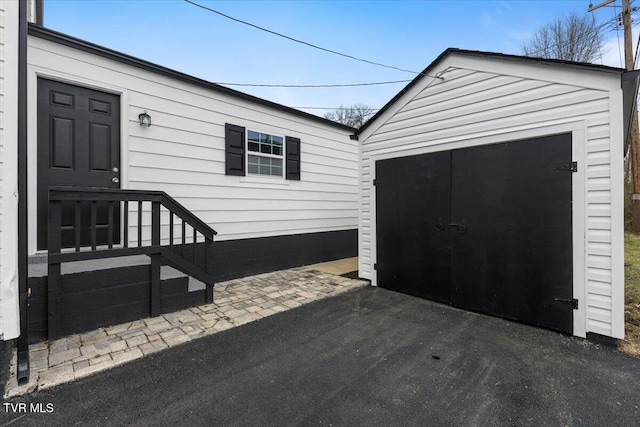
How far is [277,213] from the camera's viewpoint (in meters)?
5.61

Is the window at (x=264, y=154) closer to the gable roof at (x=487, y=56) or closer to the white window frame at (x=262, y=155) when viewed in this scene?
the white window frame at (x=262, y=155)

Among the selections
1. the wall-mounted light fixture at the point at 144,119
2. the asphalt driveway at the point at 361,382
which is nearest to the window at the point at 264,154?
the wall-mounted light fixture at the point at 144,119

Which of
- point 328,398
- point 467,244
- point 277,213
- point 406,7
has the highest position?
point 406,7

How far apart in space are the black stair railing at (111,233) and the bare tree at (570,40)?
577 inches

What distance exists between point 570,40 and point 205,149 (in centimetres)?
1473

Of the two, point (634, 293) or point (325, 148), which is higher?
point (325, 148)

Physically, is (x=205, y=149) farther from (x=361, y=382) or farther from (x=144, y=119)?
(x=361, y=382)

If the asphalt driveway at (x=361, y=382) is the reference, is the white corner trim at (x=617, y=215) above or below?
above

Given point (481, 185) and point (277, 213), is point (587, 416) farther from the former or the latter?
point (277, 213)

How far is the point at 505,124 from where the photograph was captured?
10.5 ft

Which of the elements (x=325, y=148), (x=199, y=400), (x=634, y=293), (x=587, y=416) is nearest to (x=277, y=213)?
(x=325, y=148)

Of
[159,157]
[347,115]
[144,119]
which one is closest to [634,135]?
[159,157]

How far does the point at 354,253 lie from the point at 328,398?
548cm

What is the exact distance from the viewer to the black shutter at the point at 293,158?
578cm
